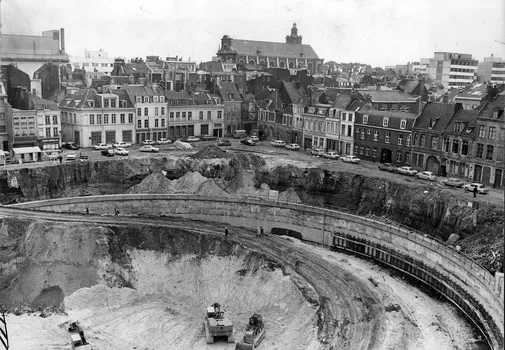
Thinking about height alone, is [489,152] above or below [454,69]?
below

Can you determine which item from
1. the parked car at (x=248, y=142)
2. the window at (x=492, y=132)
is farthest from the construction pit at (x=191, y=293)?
the parked car at (x=248, y=142)

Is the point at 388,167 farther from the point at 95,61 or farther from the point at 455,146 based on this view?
the point at 95,61

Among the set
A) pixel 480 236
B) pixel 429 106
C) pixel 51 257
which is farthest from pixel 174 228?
pixel 429 106

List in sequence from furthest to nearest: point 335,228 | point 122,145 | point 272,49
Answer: point 272,49 < point 122,145 < point 335,228

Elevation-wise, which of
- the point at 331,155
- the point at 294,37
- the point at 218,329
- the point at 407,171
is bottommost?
the point at 218,329

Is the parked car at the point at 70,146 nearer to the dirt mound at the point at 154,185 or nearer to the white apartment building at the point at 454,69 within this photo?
the dirt mound at the point at 154,185

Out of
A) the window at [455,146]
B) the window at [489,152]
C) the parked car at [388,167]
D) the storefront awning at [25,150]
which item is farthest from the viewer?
the parked car at [388,167]

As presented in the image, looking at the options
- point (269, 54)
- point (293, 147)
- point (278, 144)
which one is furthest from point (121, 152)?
point (269, 54)

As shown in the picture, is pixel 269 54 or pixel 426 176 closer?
pixel 426 176
